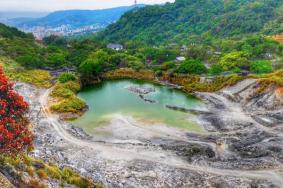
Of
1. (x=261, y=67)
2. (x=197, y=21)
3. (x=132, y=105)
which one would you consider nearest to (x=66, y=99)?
(x=132, y=105)

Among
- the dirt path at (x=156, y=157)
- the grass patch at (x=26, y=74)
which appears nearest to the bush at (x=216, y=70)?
the grass patch at (x=26, y=74)

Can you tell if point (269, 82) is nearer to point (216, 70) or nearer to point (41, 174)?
point (216, 70)

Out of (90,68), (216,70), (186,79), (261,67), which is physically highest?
(261,67)

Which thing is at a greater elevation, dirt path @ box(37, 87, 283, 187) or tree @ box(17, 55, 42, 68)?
tree @ box(17, 55, 42, 68)

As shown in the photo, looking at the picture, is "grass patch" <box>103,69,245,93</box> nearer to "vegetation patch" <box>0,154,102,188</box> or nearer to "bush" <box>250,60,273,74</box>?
"bush" <box>250,60,273,74</box>

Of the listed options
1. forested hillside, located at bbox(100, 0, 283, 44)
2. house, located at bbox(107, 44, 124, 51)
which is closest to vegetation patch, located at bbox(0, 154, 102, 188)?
house, located at bbox(107, 44, 124, 51)

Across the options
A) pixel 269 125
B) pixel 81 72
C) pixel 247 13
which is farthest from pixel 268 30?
pixel 269 125

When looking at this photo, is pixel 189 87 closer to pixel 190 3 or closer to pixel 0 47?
pixel 0 47
